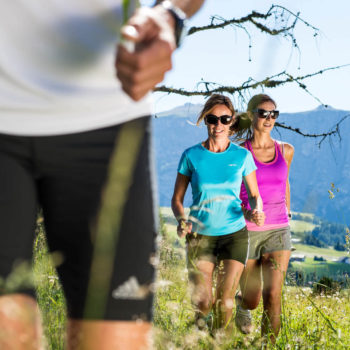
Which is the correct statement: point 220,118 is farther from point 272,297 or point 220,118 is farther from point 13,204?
point 13,204

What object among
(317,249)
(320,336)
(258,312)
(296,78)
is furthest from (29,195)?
(317,249)

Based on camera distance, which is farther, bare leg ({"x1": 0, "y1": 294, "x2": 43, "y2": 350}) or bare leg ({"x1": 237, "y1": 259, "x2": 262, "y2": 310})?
bare leg ({"x1": 237, "y1": 259, "x2": 262, "y2": 310})

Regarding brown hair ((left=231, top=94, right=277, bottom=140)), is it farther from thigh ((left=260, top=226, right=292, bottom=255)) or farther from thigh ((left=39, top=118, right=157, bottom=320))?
thigh ((left=39, top=118, right=157, bottom=320))

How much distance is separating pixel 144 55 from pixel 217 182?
333cm

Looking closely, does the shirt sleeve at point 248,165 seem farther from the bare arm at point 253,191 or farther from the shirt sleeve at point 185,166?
the shirt sleeve at point 185,166

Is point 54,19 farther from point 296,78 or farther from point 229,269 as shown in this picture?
point 296,78

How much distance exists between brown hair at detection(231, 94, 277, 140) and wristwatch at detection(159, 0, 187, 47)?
379 centimetres

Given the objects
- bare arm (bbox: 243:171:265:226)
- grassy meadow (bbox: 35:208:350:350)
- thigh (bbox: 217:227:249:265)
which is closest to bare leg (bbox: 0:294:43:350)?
grassy meadow (bbox: 35:208:350:350)

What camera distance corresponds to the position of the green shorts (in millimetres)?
4156

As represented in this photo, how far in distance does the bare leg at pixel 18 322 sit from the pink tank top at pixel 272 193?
139 inches

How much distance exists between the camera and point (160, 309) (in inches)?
135

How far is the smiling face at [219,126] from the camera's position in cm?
454

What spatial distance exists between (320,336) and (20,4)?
2.49m

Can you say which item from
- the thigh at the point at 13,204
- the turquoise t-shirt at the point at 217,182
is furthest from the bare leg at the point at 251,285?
the thigh at the point at 13,204
